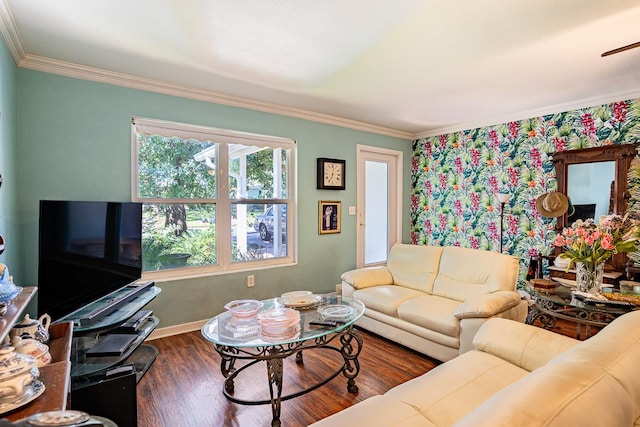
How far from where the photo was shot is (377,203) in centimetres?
506

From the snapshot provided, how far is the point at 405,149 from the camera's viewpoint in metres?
5.33

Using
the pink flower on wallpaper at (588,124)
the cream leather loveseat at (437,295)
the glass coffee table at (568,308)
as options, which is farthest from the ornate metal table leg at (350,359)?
the pink flower on wallpaper at (588,124)

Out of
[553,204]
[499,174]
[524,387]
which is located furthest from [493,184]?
[524,387]

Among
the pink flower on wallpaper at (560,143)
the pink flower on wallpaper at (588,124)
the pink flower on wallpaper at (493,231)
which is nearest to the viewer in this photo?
the pink flower on wallpaper at (588,124)

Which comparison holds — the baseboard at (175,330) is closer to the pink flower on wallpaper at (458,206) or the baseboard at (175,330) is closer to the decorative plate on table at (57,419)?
the decorative plate on table at (57,419)

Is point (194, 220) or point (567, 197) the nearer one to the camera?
point (194, 220)

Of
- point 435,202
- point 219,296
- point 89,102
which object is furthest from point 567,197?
point 89,102

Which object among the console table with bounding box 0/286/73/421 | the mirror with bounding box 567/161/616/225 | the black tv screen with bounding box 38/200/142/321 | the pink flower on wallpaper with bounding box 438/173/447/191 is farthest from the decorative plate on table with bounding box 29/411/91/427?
the pink flower on wallpaper with bounding box 438/173/447/191

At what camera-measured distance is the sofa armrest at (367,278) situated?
3432mm

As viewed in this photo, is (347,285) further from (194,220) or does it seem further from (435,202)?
(435,202)

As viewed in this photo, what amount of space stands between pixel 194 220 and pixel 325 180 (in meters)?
1.72

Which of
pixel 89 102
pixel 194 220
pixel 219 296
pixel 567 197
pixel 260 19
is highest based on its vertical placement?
pixel 260 19

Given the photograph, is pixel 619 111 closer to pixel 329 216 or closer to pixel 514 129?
pixel 514 129

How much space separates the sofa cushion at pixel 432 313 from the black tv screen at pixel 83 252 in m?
2.38
